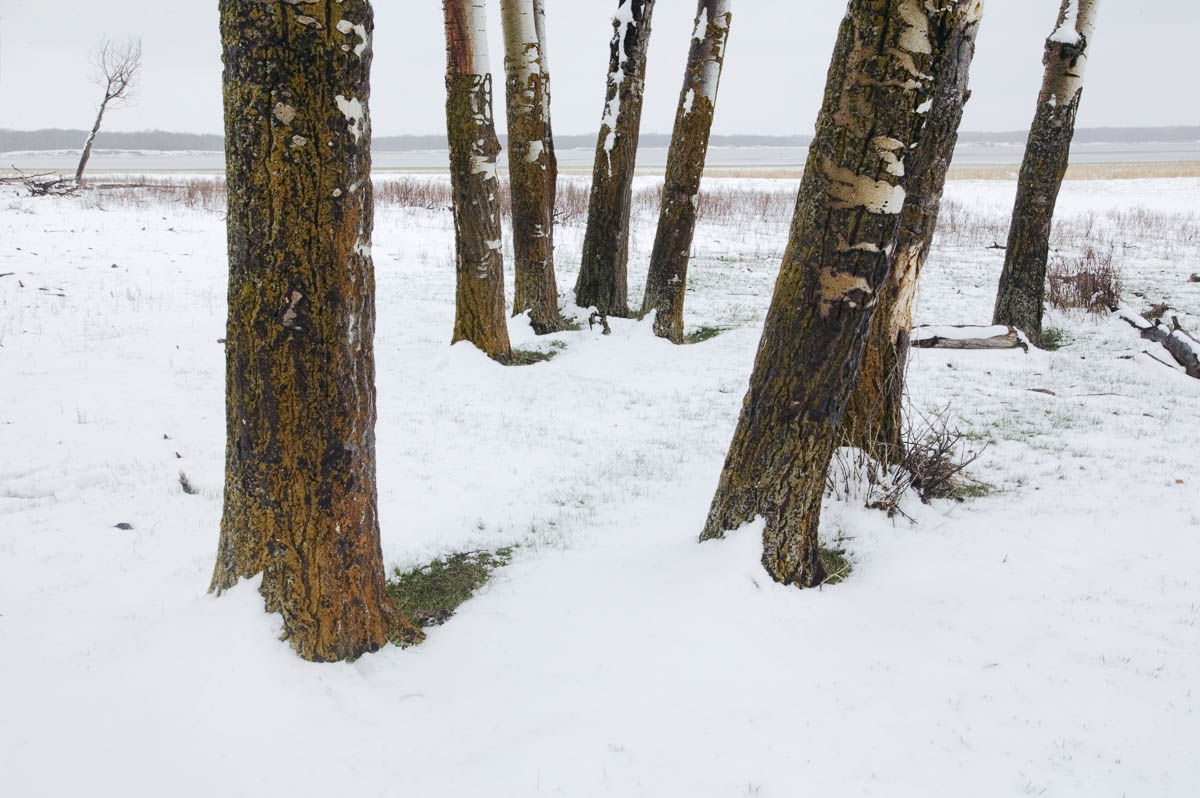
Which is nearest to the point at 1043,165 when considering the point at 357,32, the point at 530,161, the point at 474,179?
the point at 530,161

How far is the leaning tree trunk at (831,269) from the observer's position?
8.39 ft

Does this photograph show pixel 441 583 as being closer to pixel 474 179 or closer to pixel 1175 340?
pixel 474 179

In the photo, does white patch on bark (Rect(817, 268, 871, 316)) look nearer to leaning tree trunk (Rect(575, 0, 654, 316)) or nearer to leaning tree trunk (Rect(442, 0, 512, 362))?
leaning tree trunk (Rect(442, 0, 512, 362))

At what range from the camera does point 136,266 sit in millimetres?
11047

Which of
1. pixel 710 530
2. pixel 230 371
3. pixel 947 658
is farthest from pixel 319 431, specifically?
pixel 947 658

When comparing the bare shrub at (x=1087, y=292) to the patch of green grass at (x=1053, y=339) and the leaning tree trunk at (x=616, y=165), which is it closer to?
the patch of green grass at (x=1053, y=339)

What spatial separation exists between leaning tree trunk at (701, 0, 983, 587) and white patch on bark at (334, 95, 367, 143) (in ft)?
5.51

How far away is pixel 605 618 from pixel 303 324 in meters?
1.72

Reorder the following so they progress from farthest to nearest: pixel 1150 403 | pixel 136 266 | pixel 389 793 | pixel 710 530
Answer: pixel 136 266 → pixel 1150 403 → pixel 710 530 → pixel 389 793

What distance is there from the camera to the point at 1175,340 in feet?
23.6

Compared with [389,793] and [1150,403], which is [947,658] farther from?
[1150,403]

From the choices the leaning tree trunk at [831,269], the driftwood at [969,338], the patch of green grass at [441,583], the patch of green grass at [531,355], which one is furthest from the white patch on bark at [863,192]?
the driftwood at [969,338]

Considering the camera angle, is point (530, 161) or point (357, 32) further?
point (530, 161)

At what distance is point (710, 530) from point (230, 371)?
2119 millimetres
